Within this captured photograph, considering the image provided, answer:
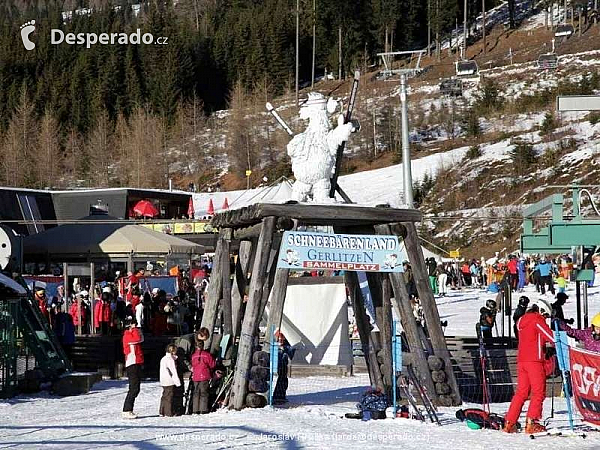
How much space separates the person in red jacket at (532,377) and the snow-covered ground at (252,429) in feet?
0.74

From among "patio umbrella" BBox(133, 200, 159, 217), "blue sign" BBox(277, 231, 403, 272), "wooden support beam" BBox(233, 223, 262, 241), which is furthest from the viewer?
"patio umbrella" BBox(133, 200, 159, 217)

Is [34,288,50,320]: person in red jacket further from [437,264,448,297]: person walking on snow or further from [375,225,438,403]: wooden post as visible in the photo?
[437,264,448,297]: person walking on snow

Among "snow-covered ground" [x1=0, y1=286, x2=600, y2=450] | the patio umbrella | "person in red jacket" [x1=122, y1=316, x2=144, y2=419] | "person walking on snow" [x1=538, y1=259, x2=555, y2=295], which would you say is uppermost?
the patio umbrella

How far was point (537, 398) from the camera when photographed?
1289 cm

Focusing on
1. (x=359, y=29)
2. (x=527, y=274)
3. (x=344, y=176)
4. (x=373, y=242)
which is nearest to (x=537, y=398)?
(x=373, y=242)

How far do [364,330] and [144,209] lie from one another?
1371 inches

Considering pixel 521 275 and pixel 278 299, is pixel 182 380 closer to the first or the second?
pixel 278 299

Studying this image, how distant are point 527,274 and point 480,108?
53.6m

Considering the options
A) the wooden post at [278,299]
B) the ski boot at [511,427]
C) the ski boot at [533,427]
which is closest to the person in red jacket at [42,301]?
the wooden post at [278,299]

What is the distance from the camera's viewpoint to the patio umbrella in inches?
1987

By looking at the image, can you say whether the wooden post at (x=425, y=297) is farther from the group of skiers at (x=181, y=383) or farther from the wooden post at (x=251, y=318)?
the group of skiers at (x=181, y=383)

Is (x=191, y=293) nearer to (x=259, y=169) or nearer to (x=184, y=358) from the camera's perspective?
(x=184, y=358)

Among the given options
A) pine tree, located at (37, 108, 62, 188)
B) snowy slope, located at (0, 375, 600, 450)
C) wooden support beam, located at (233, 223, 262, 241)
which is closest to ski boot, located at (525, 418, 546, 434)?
snowy slope, located at (0, 375, 600, 450)

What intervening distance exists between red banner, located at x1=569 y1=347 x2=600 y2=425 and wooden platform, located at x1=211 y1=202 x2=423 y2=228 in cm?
325
